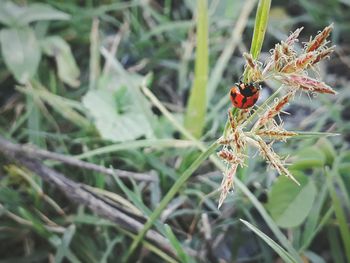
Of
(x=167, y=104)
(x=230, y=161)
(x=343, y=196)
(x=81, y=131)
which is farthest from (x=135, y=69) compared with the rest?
(x=230, y=161)

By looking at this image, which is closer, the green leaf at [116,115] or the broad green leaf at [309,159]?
the broad green leaf at [309,159]

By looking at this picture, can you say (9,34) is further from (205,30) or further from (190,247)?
(190,247)

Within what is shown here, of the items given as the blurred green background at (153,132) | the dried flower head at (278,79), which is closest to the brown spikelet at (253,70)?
the dried flower head at (278,79)

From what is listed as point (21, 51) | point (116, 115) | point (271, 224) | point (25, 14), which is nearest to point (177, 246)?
point (271, 224)

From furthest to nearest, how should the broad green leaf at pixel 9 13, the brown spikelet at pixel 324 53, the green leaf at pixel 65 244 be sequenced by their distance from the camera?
the broad green leaf at pixel 9 13 < the green leaf at pixel 65 244 < the brown spikelet at pixel 324 53

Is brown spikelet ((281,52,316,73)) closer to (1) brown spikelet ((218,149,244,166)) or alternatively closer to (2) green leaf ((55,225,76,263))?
(1) brown spikelet ((218,149,244,166))

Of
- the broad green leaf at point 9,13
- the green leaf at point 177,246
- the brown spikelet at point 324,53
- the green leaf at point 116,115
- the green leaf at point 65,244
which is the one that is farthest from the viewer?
the broad green leaf at point 9,13

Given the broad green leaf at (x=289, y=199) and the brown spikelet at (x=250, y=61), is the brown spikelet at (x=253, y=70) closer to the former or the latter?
the brown spikelet at (x=250, y=61)
